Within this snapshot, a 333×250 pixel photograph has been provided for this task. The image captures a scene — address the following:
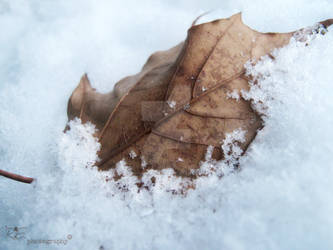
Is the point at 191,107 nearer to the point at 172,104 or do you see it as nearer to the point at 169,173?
the point at 172,104

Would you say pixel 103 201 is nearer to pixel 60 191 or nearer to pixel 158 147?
pixel 60 191

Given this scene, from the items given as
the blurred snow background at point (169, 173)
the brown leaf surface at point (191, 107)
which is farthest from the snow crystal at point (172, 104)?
the blurred snow background at point (169, 173)

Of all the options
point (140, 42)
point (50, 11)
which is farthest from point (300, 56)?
point (50, 11)

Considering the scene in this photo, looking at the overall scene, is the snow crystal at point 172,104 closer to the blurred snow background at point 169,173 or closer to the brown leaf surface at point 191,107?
the brown leaf surface at point 191,107

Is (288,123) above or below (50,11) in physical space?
below

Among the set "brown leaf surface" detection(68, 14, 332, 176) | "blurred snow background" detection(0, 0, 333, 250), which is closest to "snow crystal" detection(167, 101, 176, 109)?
"brown leaf surface" detection(68, 14, 332, 176)
